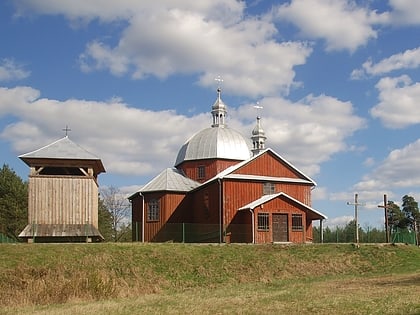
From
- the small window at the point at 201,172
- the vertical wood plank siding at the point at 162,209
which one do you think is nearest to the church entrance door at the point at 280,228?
the vertical wood plank siding at the point at 162,209

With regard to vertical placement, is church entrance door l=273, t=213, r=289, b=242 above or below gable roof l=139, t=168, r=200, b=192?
below

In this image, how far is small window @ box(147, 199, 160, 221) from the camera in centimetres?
4238

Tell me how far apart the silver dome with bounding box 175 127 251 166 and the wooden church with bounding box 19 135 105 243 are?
1258 centimetres

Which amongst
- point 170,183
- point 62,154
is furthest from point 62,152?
point 170,183

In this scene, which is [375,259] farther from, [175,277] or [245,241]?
Answer: [175,277]

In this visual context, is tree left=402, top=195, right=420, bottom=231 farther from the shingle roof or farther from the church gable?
the shingle roof

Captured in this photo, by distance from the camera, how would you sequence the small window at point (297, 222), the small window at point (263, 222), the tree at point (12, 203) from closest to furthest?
the small window at point (263, 222)
the small window at point (297, 222)
the tree at point (12, 203)

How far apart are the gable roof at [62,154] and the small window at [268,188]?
453 inches

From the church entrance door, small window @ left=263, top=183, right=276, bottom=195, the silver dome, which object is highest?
the silver dome

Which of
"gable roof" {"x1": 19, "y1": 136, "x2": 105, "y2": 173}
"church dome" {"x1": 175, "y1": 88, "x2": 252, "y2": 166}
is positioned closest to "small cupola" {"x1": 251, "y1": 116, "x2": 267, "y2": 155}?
"church dome" {"x1": 175, "y1": 88, "x2": 252, "y2": 166}

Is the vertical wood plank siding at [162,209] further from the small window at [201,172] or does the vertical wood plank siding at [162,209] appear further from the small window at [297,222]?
the small window at [297,222]

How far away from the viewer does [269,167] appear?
4119 cm

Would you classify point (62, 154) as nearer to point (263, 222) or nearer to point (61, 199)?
point (61, 199)

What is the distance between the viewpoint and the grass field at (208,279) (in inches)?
679
